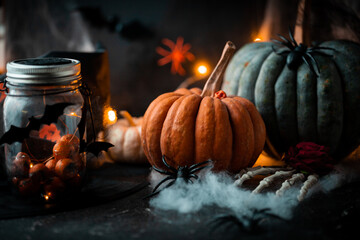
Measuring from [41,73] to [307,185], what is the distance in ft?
2.45

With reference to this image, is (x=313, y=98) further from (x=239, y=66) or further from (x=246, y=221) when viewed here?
(x=246, y=221)

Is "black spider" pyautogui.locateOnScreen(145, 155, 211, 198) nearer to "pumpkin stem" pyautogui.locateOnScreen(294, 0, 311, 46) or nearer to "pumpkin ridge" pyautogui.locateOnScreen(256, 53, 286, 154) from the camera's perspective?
"pumpkin ridge" pyautogui.locateOnScreen(256, 53, 286, 154)

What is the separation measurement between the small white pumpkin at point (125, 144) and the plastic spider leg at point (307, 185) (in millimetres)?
548

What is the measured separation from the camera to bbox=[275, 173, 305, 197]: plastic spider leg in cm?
105

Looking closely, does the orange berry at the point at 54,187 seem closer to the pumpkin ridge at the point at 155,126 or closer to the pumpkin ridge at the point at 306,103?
the pumpkin ridge at the point at 155,126

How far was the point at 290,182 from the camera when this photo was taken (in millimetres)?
1101

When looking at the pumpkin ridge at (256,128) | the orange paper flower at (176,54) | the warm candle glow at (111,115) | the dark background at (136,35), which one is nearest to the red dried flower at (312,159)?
the pumpkin ridge at (256,128)

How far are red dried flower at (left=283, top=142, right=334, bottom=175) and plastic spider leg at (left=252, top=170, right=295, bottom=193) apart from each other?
0.03 metres

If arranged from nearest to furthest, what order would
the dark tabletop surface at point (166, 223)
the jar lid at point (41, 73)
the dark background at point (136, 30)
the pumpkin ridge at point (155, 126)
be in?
the dark tabletop surface at point (166, 223), the jar lid at point (41, 73), the pumpkin ridge at point (155, 126), the dark background at point (136, 30)

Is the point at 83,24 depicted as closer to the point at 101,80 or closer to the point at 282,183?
the point at 101,80

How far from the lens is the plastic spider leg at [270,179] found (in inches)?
42.1

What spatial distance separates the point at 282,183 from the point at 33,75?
0.72 metres

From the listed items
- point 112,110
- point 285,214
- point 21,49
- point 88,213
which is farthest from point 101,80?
point 21,49

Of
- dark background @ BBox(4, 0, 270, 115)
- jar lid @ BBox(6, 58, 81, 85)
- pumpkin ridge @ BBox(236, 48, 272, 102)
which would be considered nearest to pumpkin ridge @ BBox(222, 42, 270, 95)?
pumpkin ridge @ BBox(236, 48, 272, 102)
